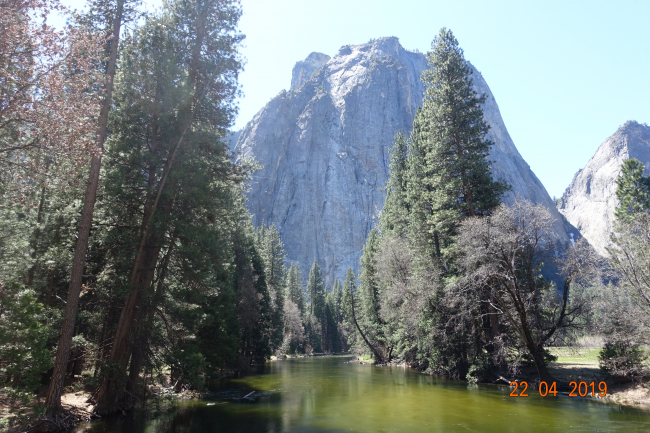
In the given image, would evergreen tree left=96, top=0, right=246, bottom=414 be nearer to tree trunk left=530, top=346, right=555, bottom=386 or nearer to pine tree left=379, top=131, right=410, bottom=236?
tree trunk left=530, top=346, right=555, bottom=386

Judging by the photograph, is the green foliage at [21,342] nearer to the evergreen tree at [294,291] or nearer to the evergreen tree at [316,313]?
the evergreen tree at [294,291]

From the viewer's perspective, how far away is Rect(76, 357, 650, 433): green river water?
9.71m

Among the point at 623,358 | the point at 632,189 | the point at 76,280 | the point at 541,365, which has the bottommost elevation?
the point at 541,365

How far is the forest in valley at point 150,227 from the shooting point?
805cm

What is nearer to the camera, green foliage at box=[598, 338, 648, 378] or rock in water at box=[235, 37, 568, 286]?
green foliage at box=[598, 338, 648, 378]

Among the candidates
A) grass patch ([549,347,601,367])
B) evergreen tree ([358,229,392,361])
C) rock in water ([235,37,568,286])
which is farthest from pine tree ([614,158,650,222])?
rock in water ([235,37,568,286])

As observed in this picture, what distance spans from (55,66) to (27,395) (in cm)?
732

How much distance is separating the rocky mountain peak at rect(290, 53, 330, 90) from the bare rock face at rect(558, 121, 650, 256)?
133 metres

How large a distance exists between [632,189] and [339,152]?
106 meters

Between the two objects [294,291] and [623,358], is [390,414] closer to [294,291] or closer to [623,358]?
[623,358]

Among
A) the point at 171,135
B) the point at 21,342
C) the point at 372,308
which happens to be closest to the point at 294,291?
the point at 372,308

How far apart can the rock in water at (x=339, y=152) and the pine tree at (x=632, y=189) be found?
85.8 metres

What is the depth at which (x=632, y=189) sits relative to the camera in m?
23.1

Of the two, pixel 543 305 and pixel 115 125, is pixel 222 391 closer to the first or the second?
pixel 115 125
